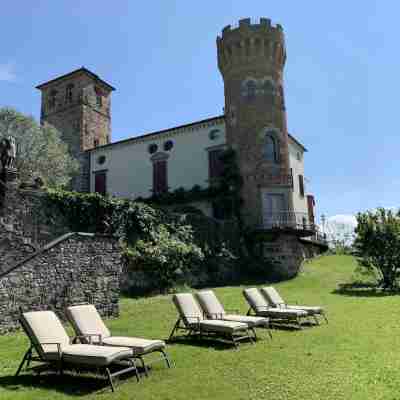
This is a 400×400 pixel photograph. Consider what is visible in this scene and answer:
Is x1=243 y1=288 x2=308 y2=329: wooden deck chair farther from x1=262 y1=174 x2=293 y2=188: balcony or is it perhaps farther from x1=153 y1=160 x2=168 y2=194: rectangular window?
x1=153 y1=160 x2=168 y2=194: rectangular window

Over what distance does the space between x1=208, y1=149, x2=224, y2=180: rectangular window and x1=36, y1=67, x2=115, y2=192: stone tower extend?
11207 mm

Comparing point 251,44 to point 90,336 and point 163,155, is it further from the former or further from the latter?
point 90,336

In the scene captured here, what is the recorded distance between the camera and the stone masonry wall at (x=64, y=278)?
10.1m

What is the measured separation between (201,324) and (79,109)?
103 ft

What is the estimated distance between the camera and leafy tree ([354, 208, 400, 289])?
60.7 feet

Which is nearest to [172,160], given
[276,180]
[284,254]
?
[276,180]

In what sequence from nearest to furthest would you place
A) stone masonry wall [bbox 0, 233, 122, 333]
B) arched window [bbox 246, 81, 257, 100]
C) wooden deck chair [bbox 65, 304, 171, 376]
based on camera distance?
wooden deck chair [bbox 65, 304, 171, 376] < stone masonry wall [bbox 0, 233, 122, 333] < arched window [bbox 246, 81, 257, 100]

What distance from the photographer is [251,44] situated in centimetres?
2664

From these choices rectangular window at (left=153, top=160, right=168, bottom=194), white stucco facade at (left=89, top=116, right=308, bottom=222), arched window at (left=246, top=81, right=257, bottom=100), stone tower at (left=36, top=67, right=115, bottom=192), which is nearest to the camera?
arched window at (left=246, top=81, right=257, bottom=100)

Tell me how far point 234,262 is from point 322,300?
7504 millimetres

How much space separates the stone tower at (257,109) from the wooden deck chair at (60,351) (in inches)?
746

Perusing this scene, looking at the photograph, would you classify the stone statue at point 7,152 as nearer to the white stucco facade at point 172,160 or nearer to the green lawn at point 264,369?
the green lawn at point 264,369

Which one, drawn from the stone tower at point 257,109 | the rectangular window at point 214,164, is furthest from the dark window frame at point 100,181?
the stone tower at point 257,109

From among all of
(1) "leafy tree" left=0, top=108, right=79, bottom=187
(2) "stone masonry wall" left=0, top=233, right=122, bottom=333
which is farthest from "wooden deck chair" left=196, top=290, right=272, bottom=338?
(1) "leafy tree" left=0, top=108, right=79, bottom=187
